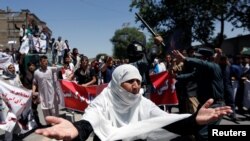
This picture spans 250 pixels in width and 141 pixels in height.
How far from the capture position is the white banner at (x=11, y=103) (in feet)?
23.2

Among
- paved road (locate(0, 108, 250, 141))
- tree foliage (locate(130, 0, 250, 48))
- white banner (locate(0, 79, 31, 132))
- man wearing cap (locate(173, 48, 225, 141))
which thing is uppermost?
tree foliage (locate(130, 0, 250, 48))

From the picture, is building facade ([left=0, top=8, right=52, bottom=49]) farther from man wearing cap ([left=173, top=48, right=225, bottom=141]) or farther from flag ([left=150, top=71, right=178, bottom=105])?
man wearing cap ([left=173, top=48, right=225, bottom=141])

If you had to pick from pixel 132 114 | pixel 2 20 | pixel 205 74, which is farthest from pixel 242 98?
pixel 2 20

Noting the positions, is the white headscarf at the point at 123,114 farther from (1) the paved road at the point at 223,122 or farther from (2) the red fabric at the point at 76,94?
(2) the red fabric at the point at 76,94

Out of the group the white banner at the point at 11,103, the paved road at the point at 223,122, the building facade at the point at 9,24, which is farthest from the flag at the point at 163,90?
the building facade at the point at 9,24

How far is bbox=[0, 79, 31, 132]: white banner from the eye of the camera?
7.07 m

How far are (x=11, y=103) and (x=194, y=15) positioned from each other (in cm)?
2892

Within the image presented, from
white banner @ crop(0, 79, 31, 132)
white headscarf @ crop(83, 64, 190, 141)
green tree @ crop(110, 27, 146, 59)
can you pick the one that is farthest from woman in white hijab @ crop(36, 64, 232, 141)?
green tree @ crop(110, 27, 146, 59)

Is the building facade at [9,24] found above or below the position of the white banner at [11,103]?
above

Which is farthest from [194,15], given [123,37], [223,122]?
[123,37]

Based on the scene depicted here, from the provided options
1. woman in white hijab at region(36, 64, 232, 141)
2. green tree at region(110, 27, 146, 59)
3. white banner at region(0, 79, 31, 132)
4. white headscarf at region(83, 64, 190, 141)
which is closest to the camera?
woman in white hijab at region(36, 64, 232, 141)

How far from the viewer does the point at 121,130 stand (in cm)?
320

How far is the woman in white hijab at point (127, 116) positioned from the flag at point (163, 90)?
5.35 metres

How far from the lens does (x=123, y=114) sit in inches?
132
